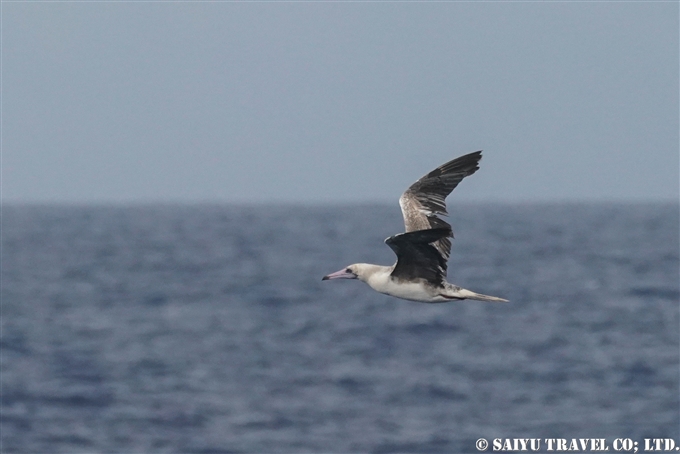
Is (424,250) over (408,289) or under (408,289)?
over

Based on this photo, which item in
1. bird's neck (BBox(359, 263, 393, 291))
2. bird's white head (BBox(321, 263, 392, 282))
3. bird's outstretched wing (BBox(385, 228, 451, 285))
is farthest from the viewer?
bird's white head (BBox(321, 263, 392, 282))

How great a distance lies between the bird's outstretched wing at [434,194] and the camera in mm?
15188

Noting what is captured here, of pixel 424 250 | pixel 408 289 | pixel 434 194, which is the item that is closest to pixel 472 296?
pixel 424 250

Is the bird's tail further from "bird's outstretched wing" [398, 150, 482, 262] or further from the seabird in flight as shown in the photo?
"bird's outstretched wing" [398, 150, 482, 262]

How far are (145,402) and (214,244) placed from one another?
7995 centimetres

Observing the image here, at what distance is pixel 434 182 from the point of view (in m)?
15.5

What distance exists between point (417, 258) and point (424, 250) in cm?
21

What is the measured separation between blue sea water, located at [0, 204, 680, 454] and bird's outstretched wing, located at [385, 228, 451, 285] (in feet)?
59.1

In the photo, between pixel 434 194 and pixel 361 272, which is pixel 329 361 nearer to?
pixel 434 194

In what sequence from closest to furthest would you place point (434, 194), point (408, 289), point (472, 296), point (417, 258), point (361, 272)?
point (472, 296) → point (417, 258) → point (408, 289) → point (361, 272) → point (434, 194)

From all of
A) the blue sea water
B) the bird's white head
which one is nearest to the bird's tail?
the bird's white head

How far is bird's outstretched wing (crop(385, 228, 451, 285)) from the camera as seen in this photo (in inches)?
521

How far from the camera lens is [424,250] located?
1364cm

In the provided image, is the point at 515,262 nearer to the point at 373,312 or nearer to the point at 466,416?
the point at 373,312
